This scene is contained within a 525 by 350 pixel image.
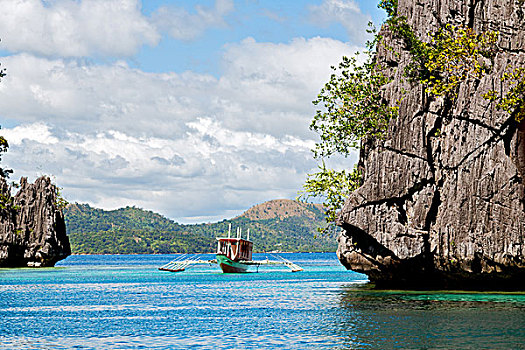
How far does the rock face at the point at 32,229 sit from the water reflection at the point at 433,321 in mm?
60521

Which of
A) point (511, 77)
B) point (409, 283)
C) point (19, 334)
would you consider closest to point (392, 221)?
point (409, 283)

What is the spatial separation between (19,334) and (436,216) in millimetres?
22206

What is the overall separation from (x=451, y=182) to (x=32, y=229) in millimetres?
67415

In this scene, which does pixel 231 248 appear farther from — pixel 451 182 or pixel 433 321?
pixel 433 321

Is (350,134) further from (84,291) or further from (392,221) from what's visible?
(84,291)

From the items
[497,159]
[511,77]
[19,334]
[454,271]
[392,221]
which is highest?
[511,77]

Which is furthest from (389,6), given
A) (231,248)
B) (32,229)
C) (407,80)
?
(32,229)

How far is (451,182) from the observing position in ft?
122

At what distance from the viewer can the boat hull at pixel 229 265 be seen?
8569 cm

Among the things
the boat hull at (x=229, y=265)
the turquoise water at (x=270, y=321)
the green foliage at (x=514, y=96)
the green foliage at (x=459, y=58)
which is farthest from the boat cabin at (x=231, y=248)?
the green foliage at (x=514, y=96)

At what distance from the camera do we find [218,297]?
4722 cm

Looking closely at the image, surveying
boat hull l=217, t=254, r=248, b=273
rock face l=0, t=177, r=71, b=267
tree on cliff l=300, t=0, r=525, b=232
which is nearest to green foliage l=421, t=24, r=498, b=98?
tree on cliff l=300, t=0, r=525, b=232

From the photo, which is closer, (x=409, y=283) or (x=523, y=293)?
(x=523, y=293)

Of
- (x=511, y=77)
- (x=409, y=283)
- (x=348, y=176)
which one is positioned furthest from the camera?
(x=348, y=176)
